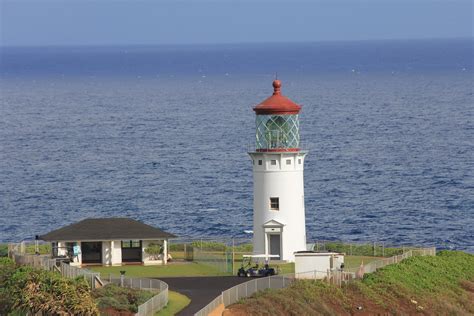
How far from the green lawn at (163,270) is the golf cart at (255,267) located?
1207 mm

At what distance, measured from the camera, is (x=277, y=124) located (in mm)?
53812

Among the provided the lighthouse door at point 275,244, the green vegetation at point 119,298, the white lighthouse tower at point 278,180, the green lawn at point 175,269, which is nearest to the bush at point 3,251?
the green lawn at point 175,269

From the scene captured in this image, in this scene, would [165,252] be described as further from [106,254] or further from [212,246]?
[212,246]

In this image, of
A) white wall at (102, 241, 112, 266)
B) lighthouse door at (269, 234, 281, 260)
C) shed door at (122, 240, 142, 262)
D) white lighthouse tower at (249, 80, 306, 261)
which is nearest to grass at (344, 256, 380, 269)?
white lighthouse tower at (249, 80, 306, 261)

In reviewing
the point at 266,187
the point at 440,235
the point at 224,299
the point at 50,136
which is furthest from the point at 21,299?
the point at 50,136

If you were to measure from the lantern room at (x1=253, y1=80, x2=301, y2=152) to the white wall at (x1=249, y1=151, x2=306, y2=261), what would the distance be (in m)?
0.41

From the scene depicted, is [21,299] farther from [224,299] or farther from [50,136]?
[50,136]

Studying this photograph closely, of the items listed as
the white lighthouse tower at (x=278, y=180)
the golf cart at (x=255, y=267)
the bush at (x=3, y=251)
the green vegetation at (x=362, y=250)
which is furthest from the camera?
the green vegetation at (x=362, y=250)

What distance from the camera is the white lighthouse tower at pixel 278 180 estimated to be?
53.7 metres

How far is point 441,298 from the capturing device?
48500 mm

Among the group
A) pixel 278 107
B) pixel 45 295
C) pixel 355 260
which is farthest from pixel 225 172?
pixel 45 295

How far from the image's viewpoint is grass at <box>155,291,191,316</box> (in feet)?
140

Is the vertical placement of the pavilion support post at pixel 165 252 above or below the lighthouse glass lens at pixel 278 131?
below

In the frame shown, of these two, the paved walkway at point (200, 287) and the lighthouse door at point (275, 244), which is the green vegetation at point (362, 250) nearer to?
the lighthouse door at point (275, 244)
